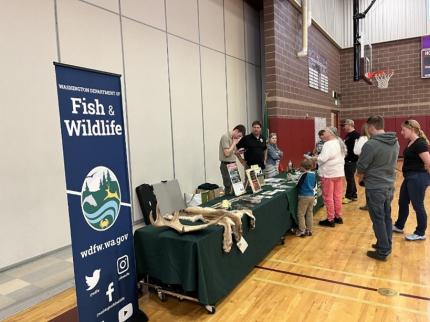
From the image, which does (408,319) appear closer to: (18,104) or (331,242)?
(331,242)

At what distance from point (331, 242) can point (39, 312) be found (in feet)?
10.2

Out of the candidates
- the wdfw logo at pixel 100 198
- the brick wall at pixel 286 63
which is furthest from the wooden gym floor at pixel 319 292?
the brick wall at pixel 286 63

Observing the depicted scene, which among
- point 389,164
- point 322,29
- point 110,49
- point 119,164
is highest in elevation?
point 322,29

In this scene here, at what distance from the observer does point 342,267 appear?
3.24 metres

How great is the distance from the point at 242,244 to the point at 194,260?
1.91 feet

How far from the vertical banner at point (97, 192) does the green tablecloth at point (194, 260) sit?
0.88ft

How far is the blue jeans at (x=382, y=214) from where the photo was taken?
10.5 feet

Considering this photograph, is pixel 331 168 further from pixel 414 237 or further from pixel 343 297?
pixel 343 297

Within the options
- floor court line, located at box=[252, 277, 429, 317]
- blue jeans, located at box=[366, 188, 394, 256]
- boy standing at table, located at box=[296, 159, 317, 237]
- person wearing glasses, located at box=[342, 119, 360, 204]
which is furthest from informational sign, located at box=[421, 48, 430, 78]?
floor court line, located at box=[252, 277, 429, 317]

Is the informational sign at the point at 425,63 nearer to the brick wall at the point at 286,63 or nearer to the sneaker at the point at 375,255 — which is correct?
the brick wall at the point at 286,63

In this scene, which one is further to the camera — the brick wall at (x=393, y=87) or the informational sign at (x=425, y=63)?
the brick wall at (x=393, y=87)

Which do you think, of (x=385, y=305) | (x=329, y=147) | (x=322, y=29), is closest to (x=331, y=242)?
(x=329, y=147)

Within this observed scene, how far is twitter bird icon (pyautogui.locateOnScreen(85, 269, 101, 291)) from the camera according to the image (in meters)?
1.92

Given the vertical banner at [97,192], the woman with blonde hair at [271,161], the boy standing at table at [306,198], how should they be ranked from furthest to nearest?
the woman with blonde hair at [271,161], the boy standing at table at [306,198], the vertical banner at [97,192]
